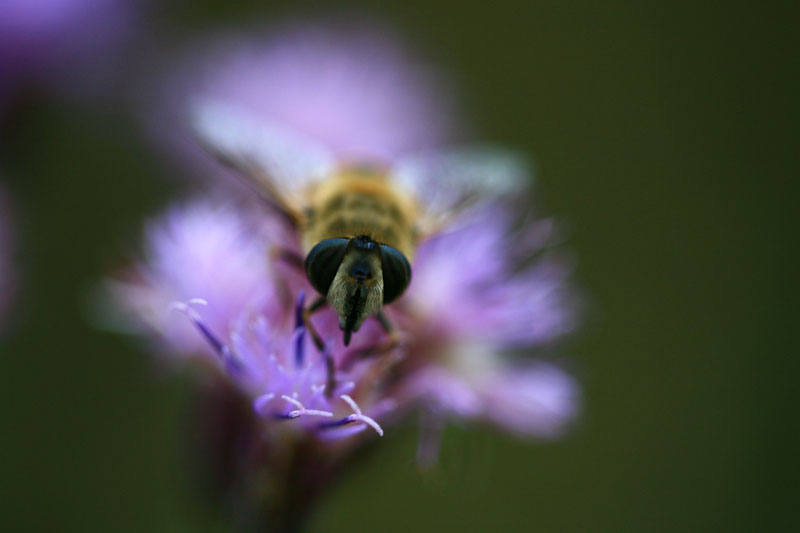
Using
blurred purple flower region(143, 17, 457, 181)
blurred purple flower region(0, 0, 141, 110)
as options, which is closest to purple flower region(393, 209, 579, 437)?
blurred purple flower region(143, 17, 457, 181)

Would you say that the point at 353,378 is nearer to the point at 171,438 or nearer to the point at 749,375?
the point at 171,438

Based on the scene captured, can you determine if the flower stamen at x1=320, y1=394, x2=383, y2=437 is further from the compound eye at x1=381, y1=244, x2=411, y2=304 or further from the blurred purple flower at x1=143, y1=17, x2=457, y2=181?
the blurred purple flower at x1=143, y1=17, x2=457, y2=181

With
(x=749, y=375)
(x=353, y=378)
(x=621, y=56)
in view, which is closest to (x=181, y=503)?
(x=353, y=378)

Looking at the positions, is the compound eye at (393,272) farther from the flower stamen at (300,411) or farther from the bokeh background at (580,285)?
the bokeh background at (580,285)

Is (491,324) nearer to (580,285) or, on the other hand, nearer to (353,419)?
(353,419)

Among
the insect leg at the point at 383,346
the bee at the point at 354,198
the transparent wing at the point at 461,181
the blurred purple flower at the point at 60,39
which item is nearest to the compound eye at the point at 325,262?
the bee at the point at 354,198

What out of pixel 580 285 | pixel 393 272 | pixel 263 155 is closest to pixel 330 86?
pixel 580 285
